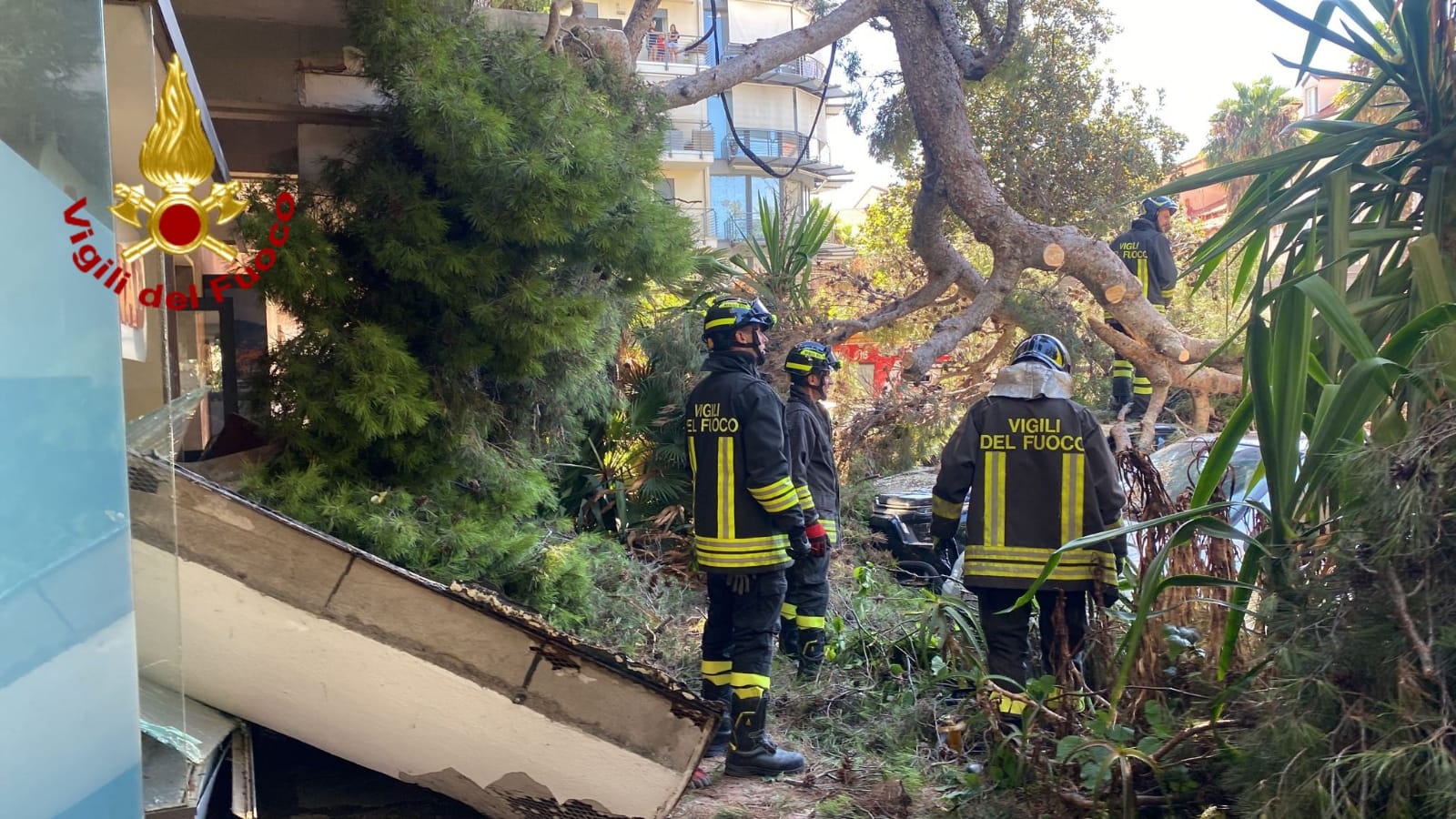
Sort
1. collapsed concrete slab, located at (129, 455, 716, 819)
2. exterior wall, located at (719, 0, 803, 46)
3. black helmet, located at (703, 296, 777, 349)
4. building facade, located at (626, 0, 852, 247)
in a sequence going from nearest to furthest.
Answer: collapsed concrete slab, located at (129, 455, 716, 819) → black helmet, located at (703, 296, 777, 349) → building facade, located at (626, 0, 852, 247) → exterior wall, located at (719, 0, 803, 46)

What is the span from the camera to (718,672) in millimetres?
5129

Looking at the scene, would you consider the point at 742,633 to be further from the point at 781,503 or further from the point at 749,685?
the point at 781,503

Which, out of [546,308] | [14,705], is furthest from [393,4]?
[14,705]

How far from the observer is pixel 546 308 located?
5078 millimetres

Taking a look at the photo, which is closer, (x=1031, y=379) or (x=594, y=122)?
(x=1031, y=379)

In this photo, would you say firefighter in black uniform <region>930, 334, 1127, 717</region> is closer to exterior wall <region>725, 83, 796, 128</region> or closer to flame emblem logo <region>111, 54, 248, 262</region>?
flame emblem logo <region>111, 54, 248, 262</region>

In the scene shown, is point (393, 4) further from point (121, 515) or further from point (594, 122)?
point (121, 515)

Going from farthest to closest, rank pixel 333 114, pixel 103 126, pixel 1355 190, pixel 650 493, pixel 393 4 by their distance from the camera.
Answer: pixel 650 493 → pixel 333 114 → pixel 393 4 → pixel 1355 190 → pixel 103 126

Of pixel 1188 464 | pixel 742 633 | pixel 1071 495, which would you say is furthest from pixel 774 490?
pixel 1188 464

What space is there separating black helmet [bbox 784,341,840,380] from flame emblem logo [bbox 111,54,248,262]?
4.52 meters

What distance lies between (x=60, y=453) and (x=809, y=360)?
507 centimetres

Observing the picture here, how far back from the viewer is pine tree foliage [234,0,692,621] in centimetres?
482

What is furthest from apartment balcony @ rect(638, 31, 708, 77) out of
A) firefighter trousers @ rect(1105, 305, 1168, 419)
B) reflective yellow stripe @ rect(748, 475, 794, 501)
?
reflective yellow stripe @ rect(748, 475, 794, 501)

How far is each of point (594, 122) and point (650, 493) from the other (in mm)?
3607
